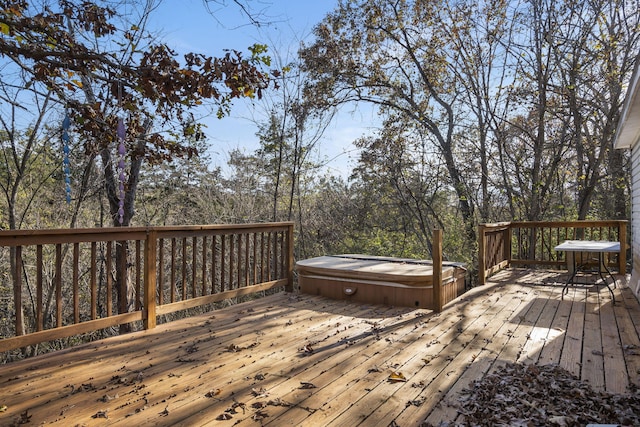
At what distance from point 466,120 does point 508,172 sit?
4.56ft

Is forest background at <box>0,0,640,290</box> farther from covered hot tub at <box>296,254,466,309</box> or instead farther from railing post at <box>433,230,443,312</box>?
railing post at <box>433,230,443,312</box>

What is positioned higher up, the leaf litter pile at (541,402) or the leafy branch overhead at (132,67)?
the leafy branch overhead at (132,67)

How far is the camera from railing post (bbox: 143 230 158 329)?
3.48 m

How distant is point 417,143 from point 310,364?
7.09 meters

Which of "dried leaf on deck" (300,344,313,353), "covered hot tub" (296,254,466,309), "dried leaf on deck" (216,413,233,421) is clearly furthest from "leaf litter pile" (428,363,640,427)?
"covered hot tub" (296,254,466,309)

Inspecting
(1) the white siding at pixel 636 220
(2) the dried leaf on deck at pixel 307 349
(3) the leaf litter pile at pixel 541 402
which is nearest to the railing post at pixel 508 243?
(1) the white siding at pixel 636 220

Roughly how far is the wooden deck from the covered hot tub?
0.79ft

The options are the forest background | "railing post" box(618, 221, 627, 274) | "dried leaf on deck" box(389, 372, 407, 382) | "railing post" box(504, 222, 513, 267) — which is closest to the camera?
"dried leaf on deck" box(389, 372, 407, 382)

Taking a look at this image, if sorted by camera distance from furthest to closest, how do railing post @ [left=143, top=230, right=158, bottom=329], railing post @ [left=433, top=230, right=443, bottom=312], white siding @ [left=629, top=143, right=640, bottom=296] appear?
white siding @ [left=629, top=143, right=640, bottom=296] < railing post @ [left=433, top=230, right=443, bottom=312] < railing post @ [left=143, top=230, right=158, bottom=329]

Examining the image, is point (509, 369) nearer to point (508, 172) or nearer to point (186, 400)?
point (186, 400)

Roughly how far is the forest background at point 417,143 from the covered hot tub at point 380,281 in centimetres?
299

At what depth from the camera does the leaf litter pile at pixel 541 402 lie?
1897mm

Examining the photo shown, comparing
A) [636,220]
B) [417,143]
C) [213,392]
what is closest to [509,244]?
[636,220]

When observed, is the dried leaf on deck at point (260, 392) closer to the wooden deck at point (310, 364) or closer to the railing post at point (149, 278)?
the wooden deck at point (310, 364)
